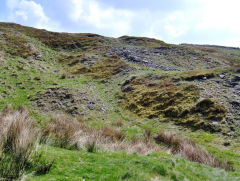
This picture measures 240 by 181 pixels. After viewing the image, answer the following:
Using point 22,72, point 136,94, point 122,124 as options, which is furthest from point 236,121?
point 22,72

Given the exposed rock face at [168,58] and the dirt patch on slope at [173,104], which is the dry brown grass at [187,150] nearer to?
the dirt patch on slope at [173,104]

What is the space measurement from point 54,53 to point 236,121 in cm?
3072

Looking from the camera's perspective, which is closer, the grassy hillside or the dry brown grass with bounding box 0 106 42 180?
the dry brown grass with bounding box 0 106 42 180

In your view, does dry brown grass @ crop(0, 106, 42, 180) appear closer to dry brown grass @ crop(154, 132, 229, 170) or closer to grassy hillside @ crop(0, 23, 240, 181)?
grassy hillside @ crop(0, 23, 240, 181)

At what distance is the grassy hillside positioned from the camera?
4.99m

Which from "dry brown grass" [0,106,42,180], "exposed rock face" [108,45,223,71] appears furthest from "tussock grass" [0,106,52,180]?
"exposed rock face" [108,45,223,71]

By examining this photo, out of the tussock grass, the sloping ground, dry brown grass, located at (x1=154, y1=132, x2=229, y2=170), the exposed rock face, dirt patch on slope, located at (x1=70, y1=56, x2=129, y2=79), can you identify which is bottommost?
dry brown grass, located at (x1=154, y1=132, x2=229, y2=170)

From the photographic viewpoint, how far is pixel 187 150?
8109 mm

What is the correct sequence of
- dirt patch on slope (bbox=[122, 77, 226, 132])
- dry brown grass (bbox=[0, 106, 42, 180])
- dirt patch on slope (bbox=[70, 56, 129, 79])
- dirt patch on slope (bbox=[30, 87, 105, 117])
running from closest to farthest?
dry brown grass (bbox=[0, 106, 42, 180]) → dirt patch on slope (bbox=[122, 77, 226, 132]) → dirt patch on slope (bbox=[30, 87, 105, 117]) → dirt patch on slope (bbox=[70, 56, 129, 79])

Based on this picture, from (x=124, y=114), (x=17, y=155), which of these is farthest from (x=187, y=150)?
(x=124, y=114)

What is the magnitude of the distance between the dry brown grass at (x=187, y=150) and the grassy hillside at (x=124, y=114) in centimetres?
4

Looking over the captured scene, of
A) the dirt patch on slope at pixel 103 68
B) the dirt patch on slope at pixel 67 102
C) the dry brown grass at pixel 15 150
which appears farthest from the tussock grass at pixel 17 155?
the dirt patch on slope at pixel 103 68

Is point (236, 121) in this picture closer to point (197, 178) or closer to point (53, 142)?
point (197, 178)

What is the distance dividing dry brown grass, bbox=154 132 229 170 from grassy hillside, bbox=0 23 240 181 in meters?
0.04
